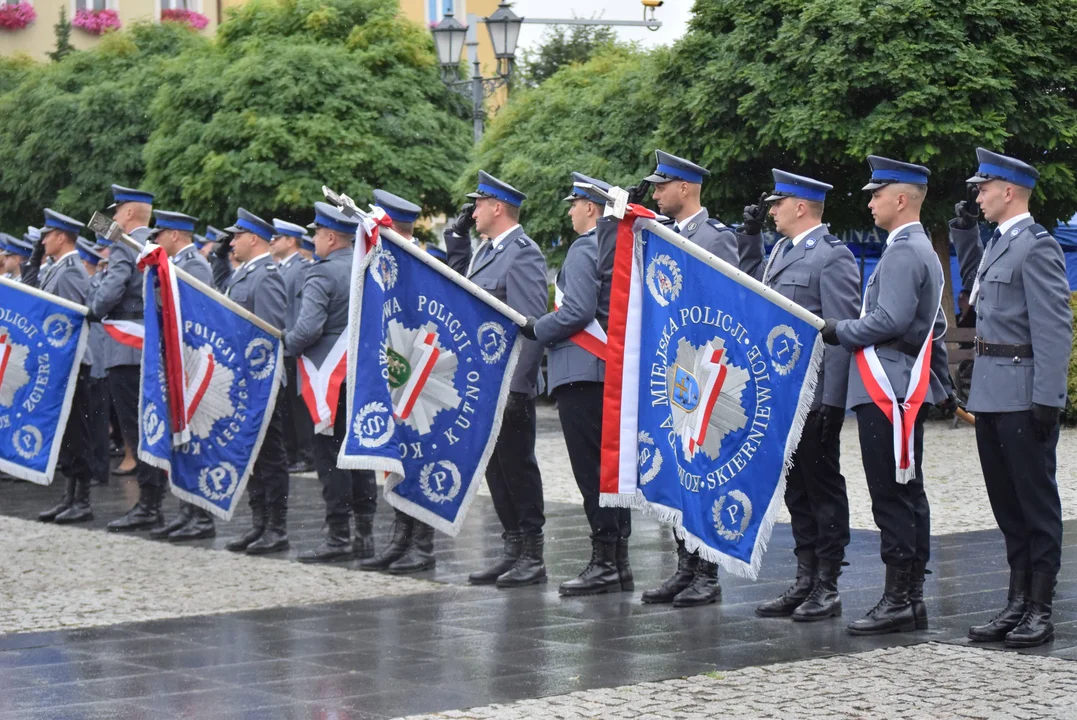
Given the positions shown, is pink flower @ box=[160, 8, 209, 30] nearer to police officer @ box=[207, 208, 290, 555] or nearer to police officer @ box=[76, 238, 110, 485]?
police officer @ box=[76, 238, 110, 485]

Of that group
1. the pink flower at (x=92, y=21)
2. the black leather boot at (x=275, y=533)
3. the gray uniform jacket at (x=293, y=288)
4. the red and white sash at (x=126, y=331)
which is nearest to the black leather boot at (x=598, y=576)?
the black leather boot at (x=275, y=533)

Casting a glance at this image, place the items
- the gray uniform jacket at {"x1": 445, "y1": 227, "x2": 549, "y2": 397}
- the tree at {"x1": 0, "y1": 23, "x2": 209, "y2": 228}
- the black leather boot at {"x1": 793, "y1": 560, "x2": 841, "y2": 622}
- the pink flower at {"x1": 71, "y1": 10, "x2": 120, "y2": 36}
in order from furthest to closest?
the pink flower at {"x1": 71, "y1": 10, "x2": 120, "y2": 36}, the tree at {"x1": 0, "y1": 23, "x2": 209, "y2": 228}, the gray uniform jacket at {"x1": 445, "y1": 227, "x2": 549, "y2": 397}, the black leather boot at {"x1": 793, "y1": 560, "x2": 841, "y2": 622}

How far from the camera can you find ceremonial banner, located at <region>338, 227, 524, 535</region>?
8.99 m

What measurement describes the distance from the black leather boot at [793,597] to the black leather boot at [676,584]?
19.1 inches

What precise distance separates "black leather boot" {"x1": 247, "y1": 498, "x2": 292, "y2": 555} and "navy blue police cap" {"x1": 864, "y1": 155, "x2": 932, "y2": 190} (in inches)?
189

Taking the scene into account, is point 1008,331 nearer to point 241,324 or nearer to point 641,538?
point 641,538

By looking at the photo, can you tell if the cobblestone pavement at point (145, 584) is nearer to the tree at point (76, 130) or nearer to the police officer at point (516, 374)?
the police officer at point (516, 374)

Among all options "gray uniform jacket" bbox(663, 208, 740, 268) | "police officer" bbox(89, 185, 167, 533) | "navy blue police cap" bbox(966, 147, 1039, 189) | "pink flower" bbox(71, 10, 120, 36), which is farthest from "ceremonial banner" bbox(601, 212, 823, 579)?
"pink flower" bbox(71, 10, 120, 36)

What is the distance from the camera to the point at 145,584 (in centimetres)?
940

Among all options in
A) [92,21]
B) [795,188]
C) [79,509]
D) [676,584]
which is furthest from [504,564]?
[92,21]

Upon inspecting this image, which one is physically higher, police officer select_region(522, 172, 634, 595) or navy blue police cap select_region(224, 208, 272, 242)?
navy blue police cap select_region(224, 208, 272, 242)

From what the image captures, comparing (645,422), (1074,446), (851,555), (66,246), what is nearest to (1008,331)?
(645,422)

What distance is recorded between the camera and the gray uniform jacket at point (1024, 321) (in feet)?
22.9

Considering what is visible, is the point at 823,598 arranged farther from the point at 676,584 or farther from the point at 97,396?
the point at 97,396
